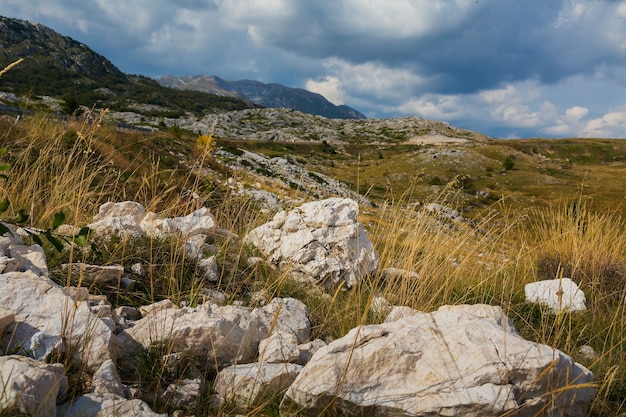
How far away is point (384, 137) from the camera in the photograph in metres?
127

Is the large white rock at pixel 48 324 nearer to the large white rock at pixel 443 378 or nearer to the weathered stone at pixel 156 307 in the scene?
the weathered stone at pixel 156 307

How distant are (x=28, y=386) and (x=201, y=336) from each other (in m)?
0.95

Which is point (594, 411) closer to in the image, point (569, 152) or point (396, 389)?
point (396, 389)

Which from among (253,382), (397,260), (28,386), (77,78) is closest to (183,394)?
(253,382)

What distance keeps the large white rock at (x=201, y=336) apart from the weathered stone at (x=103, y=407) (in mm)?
457

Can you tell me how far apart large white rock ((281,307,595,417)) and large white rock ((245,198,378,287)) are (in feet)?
6.91

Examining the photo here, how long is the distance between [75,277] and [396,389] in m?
2.70

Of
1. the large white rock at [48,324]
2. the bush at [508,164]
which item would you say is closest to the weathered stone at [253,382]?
the large white rock at [48,324]

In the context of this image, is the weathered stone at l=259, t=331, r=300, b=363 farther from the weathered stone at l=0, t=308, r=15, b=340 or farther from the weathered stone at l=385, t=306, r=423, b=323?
the weathered stone at l=0, t=308, r=15, b=340

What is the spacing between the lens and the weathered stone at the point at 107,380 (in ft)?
6.52

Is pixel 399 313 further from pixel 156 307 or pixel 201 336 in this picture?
pixel 156 307

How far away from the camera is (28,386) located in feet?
5.60

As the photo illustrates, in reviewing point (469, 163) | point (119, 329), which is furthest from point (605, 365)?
point (469, 163)

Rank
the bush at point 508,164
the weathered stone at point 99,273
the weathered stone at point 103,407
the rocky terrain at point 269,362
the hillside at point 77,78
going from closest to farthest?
the weathered stone at point 103,407
the rocky terrain at point 269,362
the weathered stone at point 99,273
the bush at point 508,164
the hillside at point 77,78
